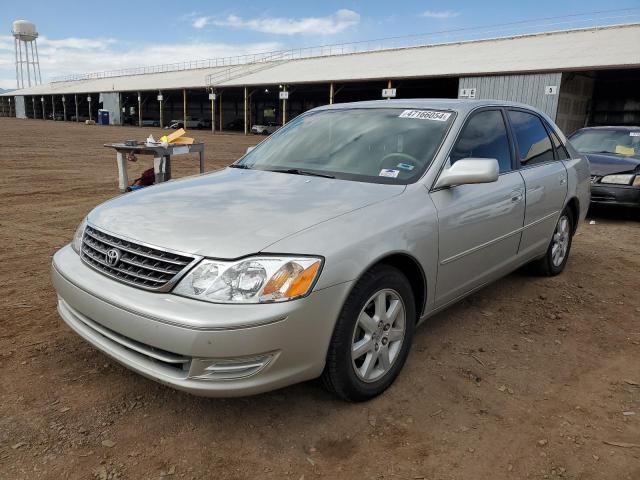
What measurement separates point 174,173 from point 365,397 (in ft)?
34.5

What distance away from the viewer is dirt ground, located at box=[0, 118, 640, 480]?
2.21 m

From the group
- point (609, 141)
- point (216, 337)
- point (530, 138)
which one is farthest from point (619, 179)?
point (216, 337)

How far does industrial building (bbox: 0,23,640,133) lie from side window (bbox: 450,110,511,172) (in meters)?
20.6

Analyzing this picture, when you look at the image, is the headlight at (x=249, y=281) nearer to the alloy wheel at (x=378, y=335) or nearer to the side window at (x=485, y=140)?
the alloy wheel at (x=378, y=335)

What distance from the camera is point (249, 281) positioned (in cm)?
216

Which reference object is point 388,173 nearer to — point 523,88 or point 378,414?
point 378,414

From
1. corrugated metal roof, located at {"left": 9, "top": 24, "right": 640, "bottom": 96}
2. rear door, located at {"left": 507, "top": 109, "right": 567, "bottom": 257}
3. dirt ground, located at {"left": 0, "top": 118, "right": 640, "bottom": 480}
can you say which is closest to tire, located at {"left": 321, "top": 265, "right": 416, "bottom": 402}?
dirt ground, located at {"left": 0, "top": 118, "right": 640, "bottom": 480}

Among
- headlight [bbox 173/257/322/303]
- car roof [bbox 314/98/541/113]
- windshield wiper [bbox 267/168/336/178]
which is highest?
car roof [bbox 314/98/541/113]

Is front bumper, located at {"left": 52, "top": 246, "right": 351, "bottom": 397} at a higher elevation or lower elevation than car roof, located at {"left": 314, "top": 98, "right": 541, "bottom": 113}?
lower

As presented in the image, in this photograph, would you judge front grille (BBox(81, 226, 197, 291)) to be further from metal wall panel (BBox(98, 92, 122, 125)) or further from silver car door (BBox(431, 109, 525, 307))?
metal wall panel (BBox(98, 92, 122, 125))

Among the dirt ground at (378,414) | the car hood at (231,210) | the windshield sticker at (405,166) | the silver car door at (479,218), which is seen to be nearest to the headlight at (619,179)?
the dirt ground at (378,414)

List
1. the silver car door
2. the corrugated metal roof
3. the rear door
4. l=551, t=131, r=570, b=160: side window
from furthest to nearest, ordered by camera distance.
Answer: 1. the corrugated metal roof
2. l=551, t=131, r=570, b=160: side window
3. the rear door
4. the silver car door

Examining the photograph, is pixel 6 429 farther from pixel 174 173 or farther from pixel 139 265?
pixel 174 173

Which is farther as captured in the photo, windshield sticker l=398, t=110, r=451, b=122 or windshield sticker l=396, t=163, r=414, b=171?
windshield sticker l=398, t=110, r=451, b=122
